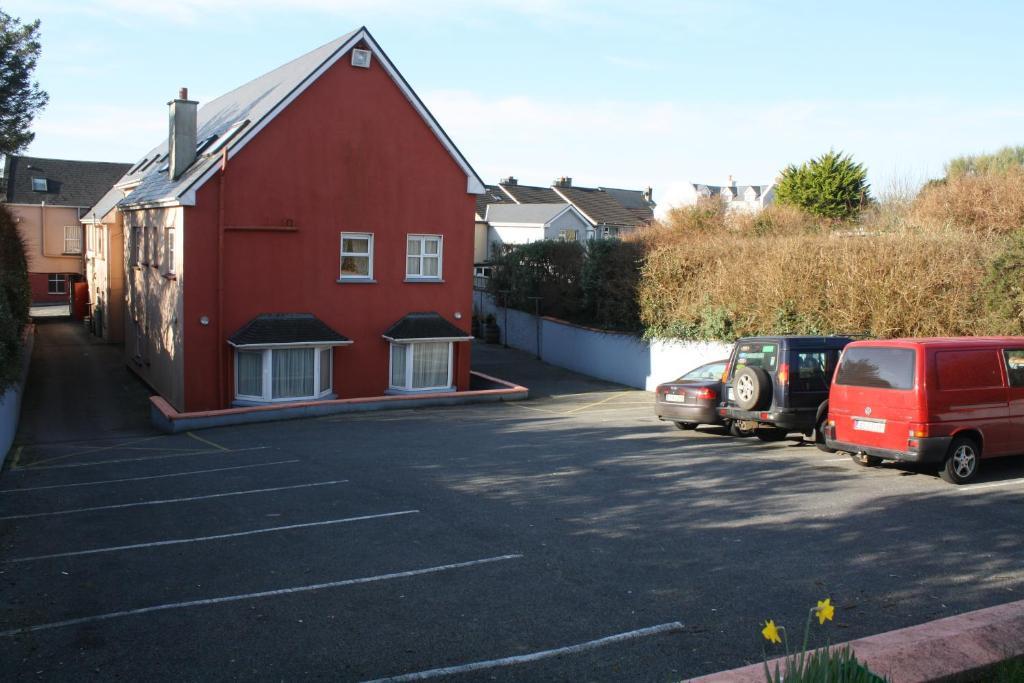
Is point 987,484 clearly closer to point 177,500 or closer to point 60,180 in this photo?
point 177,500

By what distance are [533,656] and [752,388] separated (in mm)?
9902

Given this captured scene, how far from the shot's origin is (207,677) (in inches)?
230

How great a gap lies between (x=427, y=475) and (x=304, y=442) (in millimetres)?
5306

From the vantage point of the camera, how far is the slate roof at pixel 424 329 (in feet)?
82.1

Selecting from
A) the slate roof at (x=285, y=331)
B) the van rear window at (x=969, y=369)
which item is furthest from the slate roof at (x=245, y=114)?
the van rear window at (x=969, y=369)

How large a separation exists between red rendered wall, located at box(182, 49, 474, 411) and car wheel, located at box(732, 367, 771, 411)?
12.1 meters

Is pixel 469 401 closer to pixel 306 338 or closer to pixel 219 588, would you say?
pixel 306 338

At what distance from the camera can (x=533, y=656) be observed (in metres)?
6.12

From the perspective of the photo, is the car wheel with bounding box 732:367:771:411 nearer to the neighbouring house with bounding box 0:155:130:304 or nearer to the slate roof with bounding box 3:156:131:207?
the neighbouring house with bounding box 0:155:130:304

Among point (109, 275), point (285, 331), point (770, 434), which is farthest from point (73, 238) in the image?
point (770, 434)

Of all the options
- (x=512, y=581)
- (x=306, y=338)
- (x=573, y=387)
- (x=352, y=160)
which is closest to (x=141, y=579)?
(x=512, y=581)

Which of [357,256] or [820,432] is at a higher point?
[357,256]

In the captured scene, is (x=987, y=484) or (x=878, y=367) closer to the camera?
(x=987, y=484)

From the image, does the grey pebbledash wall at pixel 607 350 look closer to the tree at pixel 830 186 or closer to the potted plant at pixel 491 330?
the potted plant at pixel 491 330
